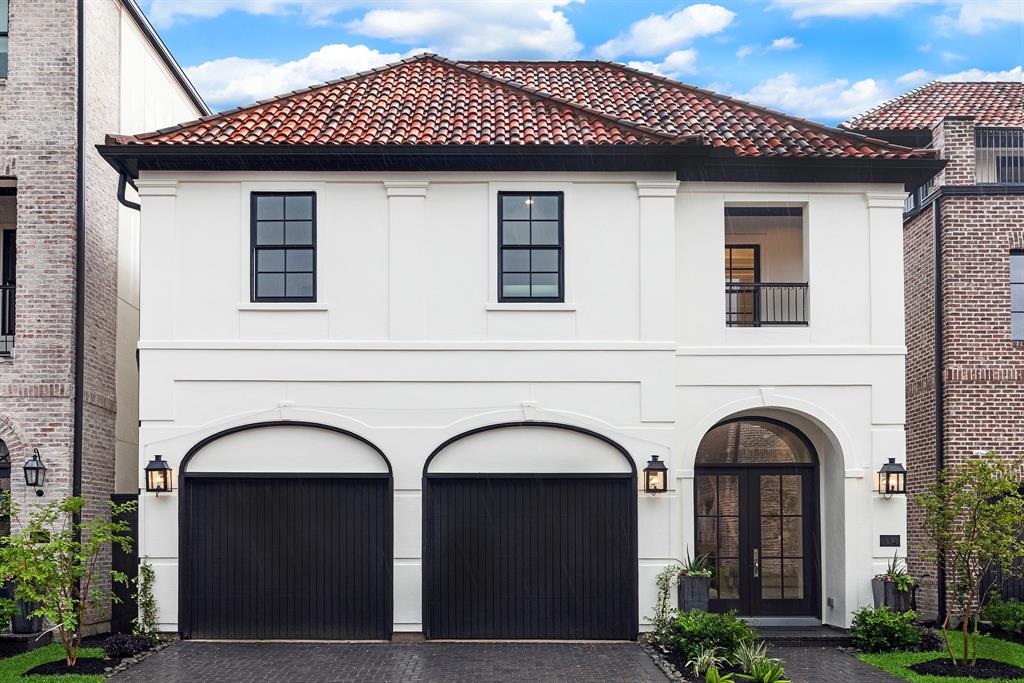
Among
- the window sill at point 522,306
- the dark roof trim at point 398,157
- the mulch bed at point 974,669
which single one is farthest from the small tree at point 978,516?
the dark roof trim at point 398,157

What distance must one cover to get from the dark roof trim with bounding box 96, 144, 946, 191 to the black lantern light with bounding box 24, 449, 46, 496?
439 centimetres

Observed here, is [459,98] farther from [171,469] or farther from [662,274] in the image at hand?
[171,469]

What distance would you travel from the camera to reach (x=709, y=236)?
1531 centimetres

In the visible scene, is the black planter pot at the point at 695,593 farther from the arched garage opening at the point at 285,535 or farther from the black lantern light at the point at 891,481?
the arched garage opening at the point at 285,535

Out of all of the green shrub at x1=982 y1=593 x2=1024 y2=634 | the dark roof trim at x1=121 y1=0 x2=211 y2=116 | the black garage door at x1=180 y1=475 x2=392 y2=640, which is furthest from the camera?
the dark roof trim at x1=121 y1=0 x2=211 y2=116

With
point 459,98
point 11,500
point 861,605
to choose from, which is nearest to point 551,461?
point 861,605

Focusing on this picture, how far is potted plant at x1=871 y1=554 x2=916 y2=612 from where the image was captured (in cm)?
1436

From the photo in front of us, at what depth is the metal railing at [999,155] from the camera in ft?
55.1

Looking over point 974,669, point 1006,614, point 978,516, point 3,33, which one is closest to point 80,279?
point 3,33

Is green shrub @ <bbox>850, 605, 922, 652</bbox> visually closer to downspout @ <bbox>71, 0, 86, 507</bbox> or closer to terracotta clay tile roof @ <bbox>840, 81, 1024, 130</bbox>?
terracotta clay tile roof @ <bbox>840, 81, 1024, 130</bbox>

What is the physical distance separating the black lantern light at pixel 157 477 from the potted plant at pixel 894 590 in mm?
10231

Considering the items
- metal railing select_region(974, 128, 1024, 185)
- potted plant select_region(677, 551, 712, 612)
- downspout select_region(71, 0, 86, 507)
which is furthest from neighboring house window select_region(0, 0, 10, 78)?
metal railing select_region(974, 128, 1024, 185)

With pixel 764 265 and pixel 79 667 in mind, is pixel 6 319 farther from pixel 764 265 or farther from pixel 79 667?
pixel 764 265

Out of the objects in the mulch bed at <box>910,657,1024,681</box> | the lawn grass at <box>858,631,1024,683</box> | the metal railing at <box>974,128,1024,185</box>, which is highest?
the metal railing at <box>974,128,1024,185</box>
